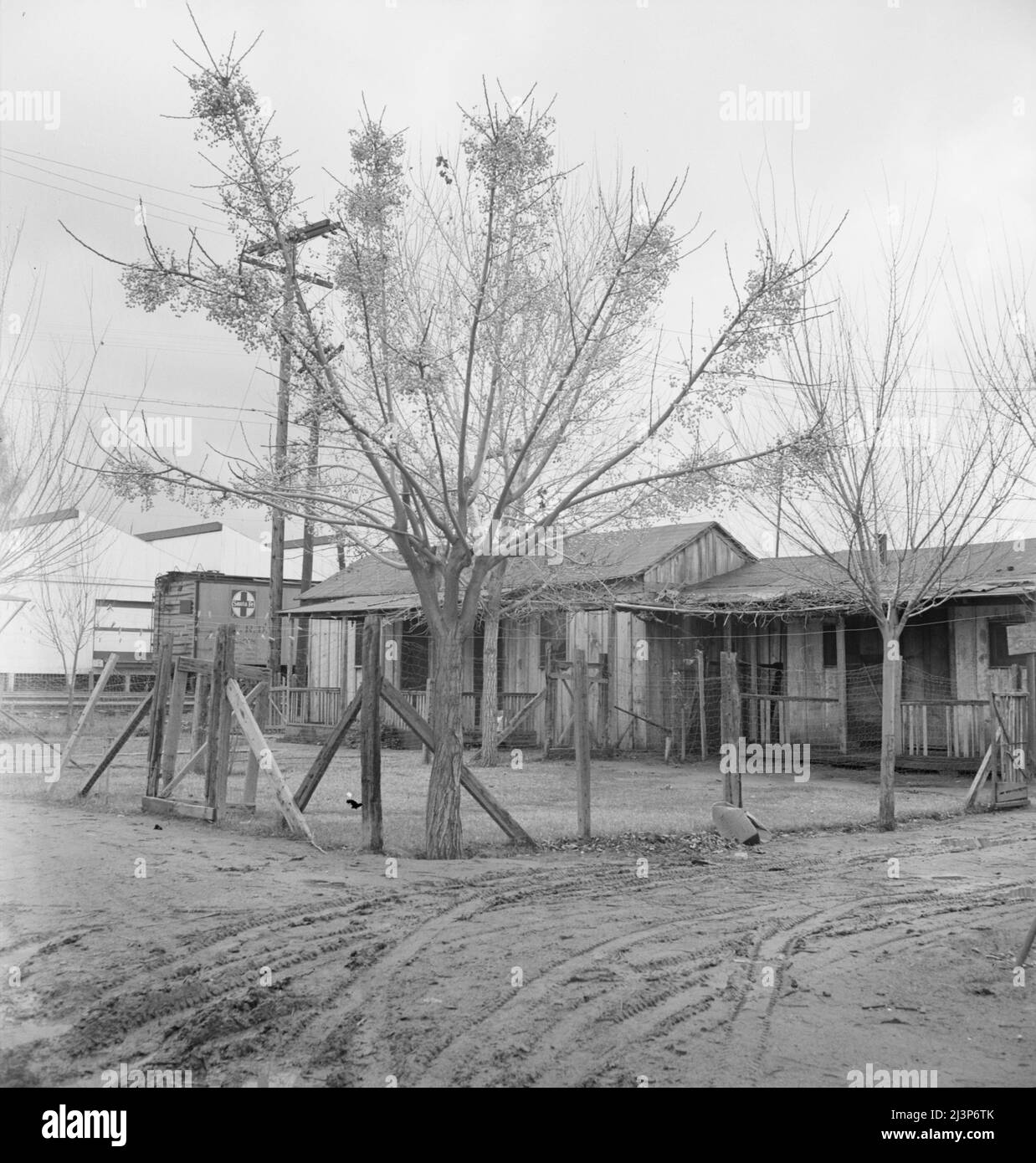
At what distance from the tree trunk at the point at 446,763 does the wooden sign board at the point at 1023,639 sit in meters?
6.11

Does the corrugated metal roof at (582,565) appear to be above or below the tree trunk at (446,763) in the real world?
above

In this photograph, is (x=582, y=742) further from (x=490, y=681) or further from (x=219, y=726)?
(x=490, y=681)

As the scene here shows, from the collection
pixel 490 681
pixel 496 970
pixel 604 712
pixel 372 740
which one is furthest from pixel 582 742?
pixel 604 712

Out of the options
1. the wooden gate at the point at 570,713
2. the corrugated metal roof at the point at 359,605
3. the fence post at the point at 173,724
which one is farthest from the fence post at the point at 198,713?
the corrugated metal roof at the point at 359,605

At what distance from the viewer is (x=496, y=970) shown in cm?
549

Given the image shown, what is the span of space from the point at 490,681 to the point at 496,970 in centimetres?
1294

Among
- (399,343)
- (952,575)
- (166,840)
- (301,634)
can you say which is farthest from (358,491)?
(301,634)

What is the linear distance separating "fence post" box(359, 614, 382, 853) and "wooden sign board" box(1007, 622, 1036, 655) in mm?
6668

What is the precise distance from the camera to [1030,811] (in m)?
13.8

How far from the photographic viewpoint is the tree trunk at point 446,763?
347 inches

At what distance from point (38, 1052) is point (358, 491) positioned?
939cm

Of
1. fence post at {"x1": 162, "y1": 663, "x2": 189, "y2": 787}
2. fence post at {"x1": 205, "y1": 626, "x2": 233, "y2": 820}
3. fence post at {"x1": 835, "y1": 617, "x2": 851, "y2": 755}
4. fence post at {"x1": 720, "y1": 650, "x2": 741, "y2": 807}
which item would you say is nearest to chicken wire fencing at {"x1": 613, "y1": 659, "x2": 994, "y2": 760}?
fence post at {"x1": 835, "y1": 617, "x2": 851, "y2": 755}

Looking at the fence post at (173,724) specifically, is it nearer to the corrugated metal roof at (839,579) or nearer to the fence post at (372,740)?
the fence post at (372,740)

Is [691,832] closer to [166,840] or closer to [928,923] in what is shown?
[928,923]
